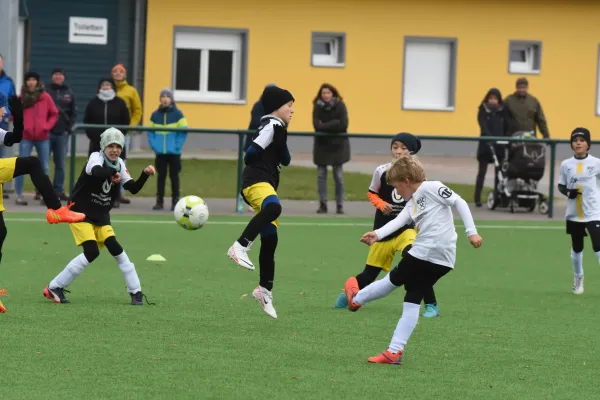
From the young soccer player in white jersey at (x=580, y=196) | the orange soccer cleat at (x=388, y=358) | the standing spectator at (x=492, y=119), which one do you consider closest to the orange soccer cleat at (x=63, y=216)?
the orange soccer cleat at (x=388, y=358)

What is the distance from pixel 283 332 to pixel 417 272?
1.53 metres

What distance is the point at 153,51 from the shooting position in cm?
3166

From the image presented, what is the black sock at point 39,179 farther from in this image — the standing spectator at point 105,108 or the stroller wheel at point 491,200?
the stroller wheel at point 491,200

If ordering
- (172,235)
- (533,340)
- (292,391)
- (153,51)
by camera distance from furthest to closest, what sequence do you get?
(153,51), (172,235), (533,340), (292,391)

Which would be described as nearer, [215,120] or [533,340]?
[533,340]

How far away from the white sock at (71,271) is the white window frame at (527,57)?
2443cm

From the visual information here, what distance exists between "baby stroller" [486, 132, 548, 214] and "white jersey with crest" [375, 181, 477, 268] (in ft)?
40.5

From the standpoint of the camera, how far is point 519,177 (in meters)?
20.8

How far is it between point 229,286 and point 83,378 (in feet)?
16.5

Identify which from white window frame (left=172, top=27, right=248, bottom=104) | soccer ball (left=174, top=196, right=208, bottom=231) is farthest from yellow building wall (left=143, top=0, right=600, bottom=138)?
soccer ball (left=174, top=196, right=208, bottom=231)

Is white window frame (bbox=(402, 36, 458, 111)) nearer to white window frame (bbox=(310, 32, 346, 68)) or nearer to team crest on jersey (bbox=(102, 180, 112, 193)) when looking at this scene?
white window frame (bbox=(310, 32, 346, 68))

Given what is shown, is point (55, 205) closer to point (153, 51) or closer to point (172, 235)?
point (172, 235)

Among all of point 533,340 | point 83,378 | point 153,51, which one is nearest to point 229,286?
point 533,340

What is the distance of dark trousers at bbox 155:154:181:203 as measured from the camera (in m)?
19.8
